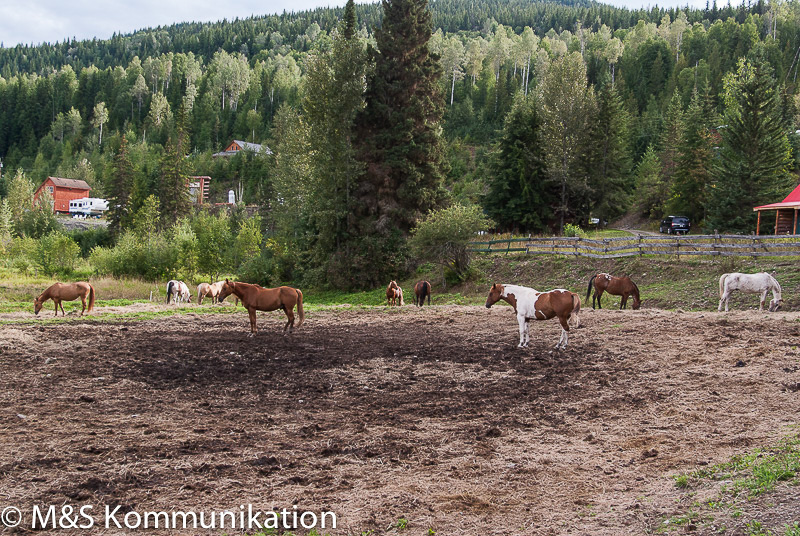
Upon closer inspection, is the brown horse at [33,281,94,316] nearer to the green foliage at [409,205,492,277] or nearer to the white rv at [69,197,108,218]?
the green foliage at [409,205,492,277]

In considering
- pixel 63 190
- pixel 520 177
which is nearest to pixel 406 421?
pixel 520 177

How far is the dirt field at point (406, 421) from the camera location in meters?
6.66

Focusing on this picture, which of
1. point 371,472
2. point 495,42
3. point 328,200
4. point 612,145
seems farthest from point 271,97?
point 371,472

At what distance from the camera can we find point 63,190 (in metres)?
118

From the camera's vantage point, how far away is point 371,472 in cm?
749

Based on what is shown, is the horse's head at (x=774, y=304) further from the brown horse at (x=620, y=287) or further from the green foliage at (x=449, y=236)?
the green foliage at (x=449, y=236)

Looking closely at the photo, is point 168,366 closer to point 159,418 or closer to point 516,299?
point 159,418

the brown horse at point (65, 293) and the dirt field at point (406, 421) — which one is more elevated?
the brown horse at point (65, 293)

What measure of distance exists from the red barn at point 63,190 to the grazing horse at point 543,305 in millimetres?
121715

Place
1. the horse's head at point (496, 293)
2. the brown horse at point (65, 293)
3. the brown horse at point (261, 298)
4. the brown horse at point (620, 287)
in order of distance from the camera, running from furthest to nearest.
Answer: the brown horse at point (65, 293), the brown horse at point (620, 287), the brown horse at point (261, 298), the horse's head at point (496, 293)

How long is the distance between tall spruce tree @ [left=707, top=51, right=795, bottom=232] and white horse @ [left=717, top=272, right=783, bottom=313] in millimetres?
29191

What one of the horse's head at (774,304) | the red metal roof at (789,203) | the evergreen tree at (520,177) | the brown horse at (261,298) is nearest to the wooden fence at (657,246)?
the horse's head at (774,304)

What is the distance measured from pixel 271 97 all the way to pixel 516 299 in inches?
5746

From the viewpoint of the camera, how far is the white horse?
62.1 feet
